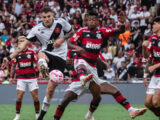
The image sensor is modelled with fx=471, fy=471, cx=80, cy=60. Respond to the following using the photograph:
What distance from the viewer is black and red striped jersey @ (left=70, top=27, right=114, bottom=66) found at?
388 inches

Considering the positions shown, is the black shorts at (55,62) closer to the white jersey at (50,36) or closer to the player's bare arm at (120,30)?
the white jersey at (50,36)

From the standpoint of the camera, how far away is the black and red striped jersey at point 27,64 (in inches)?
524

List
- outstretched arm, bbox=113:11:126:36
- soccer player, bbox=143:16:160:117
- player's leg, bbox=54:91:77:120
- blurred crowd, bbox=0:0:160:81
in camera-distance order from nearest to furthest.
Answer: outstretched arm, bbox=113:11:126:36
player's leg, bbox=54:91:77:120
soccer player, bbox=143:16:160:117
blurred crowd, bbox=0:0:160:81

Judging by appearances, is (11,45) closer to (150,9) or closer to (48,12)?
(150,9)

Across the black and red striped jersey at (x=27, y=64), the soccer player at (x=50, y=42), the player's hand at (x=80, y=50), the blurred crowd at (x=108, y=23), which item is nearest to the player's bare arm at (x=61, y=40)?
the soccer player at (x=50, y=42)

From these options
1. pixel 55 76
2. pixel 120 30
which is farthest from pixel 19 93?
pixel 120 30

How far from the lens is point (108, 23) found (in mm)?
21703

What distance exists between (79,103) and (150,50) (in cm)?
963

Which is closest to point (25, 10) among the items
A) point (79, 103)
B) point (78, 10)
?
Answer: point (78, 10)

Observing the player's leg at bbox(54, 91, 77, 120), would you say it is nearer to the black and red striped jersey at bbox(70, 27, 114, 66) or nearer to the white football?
the white football

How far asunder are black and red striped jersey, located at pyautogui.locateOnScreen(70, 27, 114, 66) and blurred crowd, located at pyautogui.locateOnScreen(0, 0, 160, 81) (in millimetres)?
8195

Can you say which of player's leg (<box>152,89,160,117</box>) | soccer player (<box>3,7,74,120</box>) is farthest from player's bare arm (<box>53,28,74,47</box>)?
player's leg (<box>152,89,160,117</box>)

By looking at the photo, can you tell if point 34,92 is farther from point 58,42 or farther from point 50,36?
point 58,42

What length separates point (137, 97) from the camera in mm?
18406
